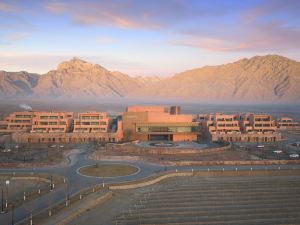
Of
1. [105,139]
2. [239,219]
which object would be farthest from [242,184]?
[105,139]

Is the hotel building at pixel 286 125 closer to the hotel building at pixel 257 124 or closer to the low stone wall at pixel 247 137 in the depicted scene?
the hotel building at pixel 257 124

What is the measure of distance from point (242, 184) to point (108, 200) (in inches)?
670

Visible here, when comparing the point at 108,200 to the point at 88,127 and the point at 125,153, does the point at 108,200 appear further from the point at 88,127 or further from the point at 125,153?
the point at 88,127

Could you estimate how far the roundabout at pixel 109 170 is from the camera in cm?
4856

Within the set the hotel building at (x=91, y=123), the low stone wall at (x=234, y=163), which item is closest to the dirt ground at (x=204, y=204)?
the low stone wall at (x=234, y=163)

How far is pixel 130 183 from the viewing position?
144ft

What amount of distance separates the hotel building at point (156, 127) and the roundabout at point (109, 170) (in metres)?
28.4

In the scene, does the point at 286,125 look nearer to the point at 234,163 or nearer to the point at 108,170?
the point at 234,163

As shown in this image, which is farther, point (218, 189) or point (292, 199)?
point (218, 189)

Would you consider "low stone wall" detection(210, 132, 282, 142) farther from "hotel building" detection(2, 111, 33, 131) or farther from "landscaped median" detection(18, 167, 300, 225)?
"hotel building" detection(2, 111, 33, 131)

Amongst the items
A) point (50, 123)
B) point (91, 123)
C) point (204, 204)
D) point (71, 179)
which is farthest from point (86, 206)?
point (50, 123)

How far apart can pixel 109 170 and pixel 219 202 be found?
17922 mm

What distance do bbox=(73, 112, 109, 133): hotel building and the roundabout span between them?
29.1 m

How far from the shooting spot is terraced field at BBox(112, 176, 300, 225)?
34.2 m
